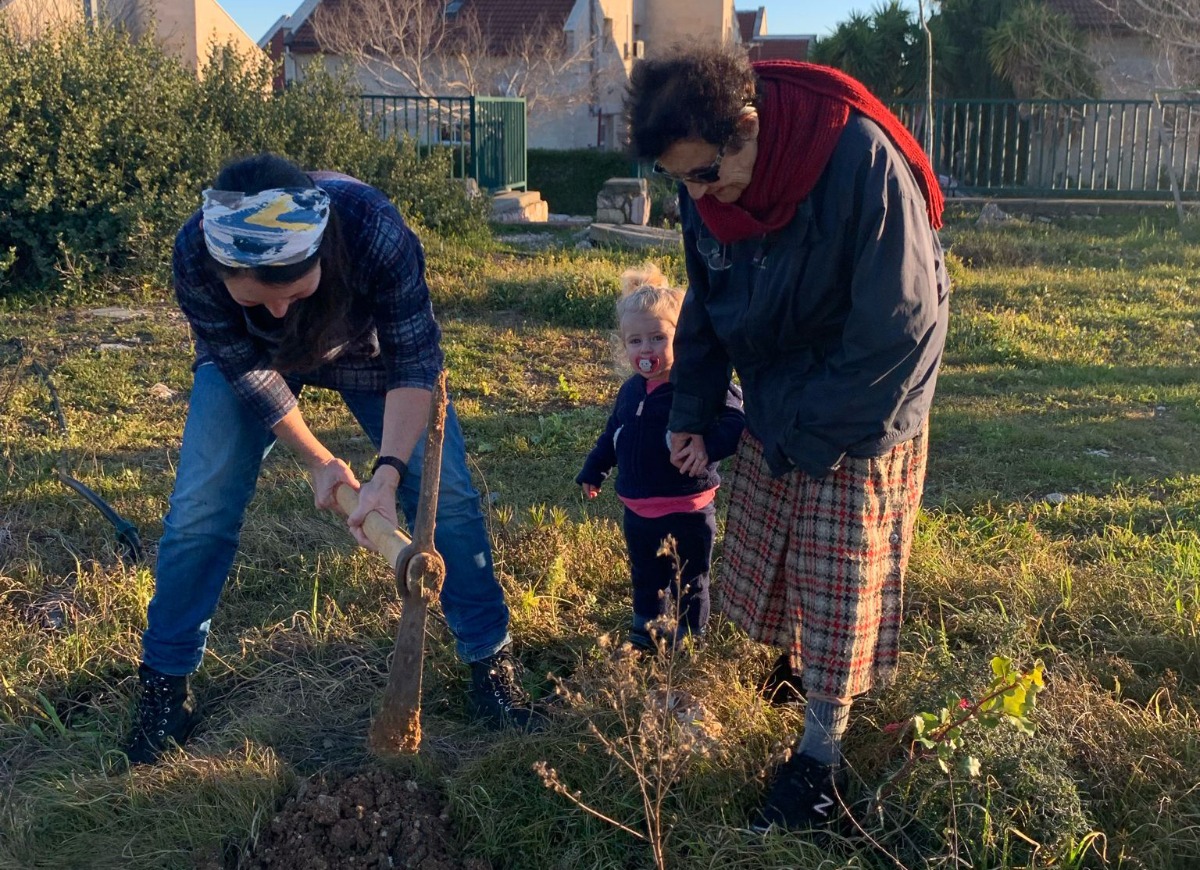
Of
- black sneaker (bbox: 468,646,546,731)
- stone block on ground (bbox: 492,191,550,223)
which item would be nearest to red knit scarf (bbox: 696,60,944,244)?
black sneaker (bbox: 468,646,546,731)

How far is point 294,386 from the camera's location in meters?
2.88

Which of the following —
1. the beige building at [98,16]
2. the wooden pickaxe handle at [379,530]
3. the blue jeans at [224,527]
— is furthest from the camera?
the beige building at [98,16]

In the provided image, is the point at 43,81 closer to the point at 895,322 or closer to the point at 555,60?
the point at 895,322

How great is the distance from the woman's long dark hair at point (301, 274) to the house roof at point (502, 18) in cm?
2820

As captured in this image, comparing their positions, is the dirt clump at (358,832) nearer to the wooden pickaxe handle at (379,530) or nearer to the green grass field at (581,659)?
the green grass field at (581,659)

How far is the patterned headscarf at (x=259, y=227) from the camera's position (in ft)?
7.07

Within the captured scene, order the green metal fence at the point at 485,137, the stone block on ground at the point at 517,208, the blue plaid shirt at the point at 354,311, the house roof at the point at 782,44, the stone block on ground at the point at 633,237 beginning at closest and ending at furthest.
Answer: the blue plaid shirt at the point at 354,311 → the stone block on ground at the point at 633,237 → the stone block on ground at the point at 517,208 → the green metal fence at the point at 485,137 → the house roof at the point at 782,44

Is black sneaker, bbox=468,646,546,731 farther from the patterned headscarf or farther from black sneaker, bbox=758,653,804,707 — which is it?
the patterned headscarf

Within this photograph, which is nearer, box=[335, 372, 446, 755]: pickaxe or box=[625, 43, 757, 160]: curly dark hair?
box=[625, 43, 757, 160]: curly dark hair

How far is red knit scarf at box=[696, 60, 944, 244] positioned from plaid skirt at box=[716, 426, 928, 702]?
555 millimetres

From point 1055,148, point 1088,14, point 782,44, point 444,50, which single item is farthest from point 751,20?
point 1055,148

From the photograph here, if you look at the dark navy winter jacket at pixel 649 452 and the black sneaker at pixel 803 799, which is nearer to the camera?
the black sneaker at pixel 803 799

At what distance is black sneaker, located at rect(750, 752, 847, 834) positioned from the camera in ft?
7.83

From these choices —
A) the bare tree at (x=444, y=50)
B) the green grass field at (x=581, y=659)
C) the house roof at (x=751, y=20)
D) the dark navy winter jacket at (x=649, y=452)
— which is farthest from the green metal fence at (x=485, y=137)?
the house roof at (x=751, y=20)
